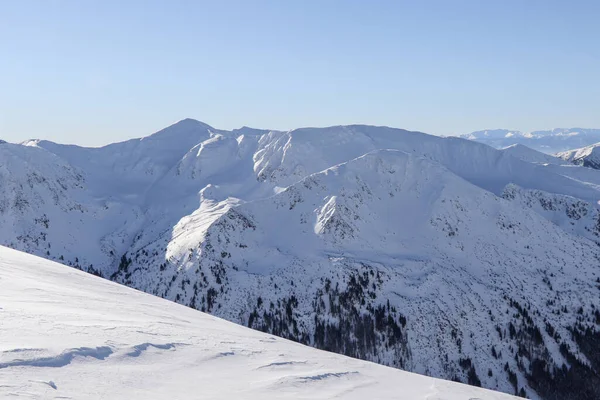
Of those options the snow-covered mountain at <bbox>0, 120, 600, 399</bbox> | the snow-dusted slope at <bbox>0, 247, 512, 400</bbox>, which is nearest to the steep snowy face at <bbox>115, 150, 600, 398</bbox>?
the snow-covered mountain at <bbox>0, 120, 600, 399</bbox>

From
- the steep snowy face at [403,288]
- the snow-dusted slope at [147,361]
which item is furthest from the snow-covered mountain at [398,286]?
the snow-dusted slope at [147,361]

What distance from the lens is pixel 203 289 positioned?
6344 inches

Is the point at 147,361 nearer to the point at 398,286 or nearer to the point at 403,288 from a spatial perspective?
the point at 398,286

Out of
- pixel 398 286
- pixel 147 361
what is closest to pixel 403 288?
pixel 398 286

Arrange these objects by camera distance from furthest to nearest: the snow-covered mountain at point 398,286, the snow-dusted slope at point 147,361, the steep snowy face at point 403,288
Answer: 1. the steep snowy face at point 403,288
2. the snow-covered mountain at point 398,286
3. the snow-dusted slope at point 147,361

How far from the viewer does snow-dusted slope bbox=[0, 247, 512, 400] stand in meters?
21.3

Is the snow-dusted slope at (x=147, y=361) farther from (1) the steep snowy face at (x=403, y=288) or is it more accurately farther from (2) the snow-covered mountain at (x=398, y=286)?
(1) the steep snowy face at (x=403, y=288)

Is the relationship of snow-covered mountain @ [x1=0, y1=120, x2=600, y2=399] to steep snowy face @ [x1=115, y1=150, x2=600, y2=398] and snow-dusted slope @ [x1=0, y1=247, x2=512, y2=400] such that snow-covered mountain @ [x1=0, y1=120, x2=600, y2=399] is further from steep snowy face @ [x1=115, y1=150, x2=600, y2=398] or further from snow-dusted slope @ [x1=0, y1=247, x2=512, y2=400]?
snow-dusted slope @ [x1=0, y1=247, x2=512, y2=400]

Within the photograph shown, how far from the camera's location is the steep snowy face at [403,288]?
140m

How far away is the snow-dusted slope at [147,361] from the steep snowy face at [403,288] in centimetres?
10664

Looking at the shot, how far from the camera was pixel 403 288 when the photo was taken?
163 meters

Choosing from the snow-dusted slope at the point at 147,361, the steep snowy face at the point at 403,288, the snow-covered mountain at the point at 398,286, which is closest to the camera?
the snow-dusted slope at the point at 147,361

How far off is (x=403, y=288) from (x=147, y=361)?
145m

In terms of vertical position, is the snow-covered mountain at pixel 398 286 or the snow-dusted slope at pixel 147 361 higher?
the snow-dusted slope at pixel 147 361
